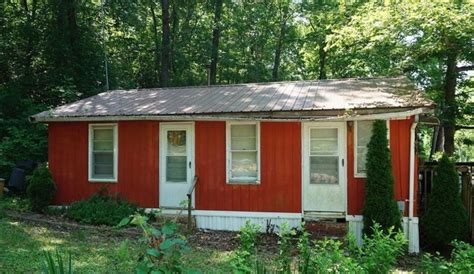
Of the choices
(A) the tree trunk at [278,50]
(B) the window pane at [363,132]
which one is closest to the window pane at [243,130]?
(B) the window pane at [363,132]

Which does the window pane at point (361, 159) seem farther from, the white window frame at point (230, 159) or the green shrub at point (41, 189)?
the green shrub at point (41, 189)

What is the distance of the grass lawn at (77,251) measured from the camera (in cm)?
600

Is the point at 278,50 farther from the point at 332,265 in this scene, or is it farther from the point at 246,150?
the point at 332,265

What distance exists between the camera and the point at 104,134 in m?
10.6

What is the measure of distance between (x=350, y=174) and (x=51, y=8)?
14395mm

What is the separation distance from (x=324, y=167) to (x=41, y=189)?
6619 mm

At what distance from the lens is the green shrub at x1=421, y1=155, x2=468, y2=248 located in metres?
8.29

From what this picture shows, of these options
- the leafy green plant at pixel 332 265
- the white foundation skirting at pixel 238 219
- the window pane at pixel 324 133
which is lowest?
the white foundation skirting at pixel 238 219

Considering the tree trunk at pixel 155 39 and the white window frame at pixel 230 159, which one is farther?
the tree trunk at pixel 155 39

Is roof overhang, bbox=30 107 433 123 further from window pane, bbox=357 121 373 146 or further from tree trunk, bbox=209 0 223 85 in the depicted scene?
tree trunk, bbox=209 0 223 85

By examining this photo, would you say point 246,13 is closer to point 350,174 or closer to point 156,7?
point 156,7

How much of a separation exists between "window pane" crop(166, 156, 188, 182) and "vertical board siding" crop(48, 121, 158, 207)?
11.4 inches

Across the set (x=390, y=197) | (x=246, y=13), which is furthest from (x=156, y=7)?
(x=390, y=197)

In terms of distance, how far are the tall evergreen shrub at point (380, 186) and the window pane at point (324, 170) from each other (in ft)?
2.79
